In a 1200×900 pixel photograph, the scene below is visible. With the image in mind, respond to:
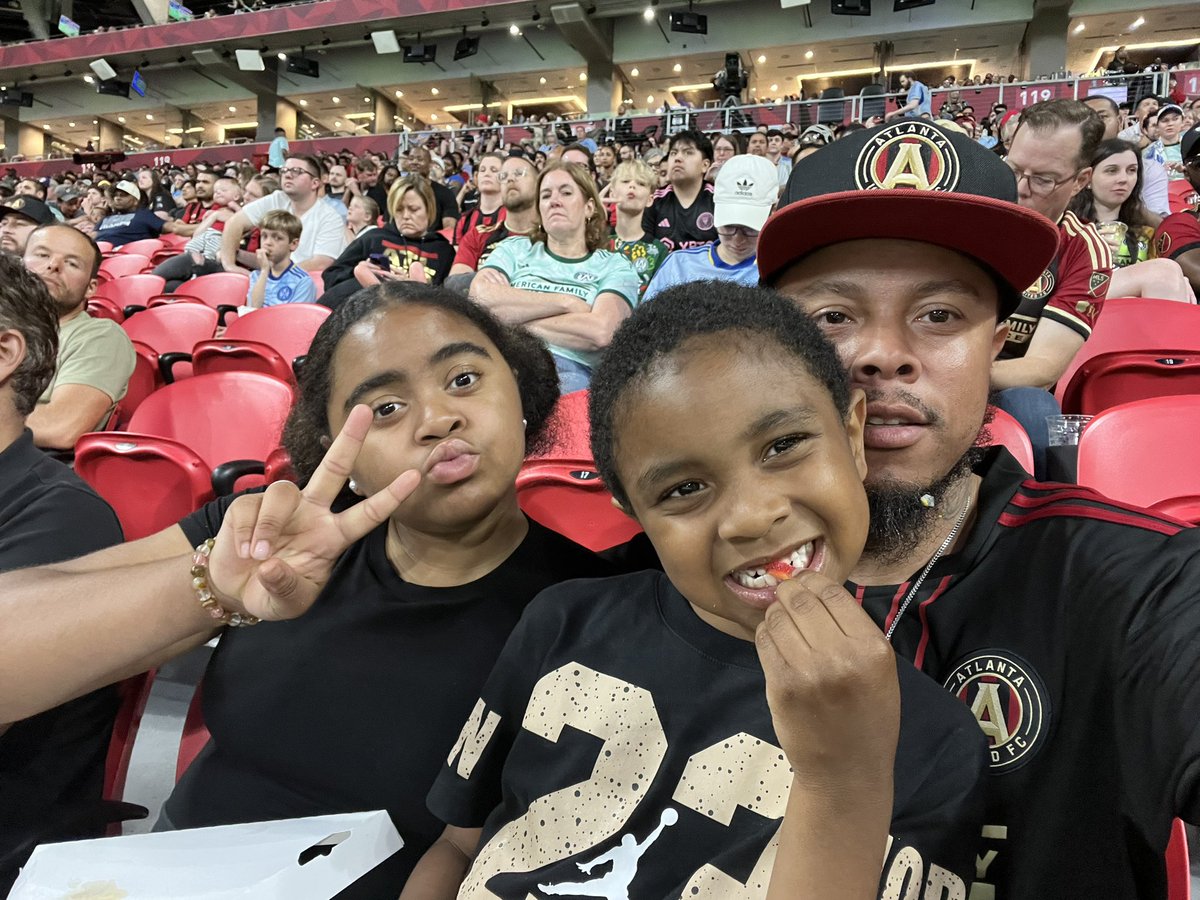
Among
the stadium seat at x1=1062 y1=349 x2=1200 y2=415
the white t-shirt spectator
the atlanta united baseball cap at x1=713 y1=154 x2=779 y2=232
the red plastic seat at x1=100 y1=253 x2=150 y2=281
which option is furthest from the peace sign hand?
the red plastic seat at x1=100 y1=253 x2=150 y2=281

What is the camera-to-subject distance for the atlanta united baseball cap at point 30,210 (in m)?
4.70

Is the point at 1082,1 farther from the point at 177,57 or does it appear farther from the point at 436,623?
the point at 177,57

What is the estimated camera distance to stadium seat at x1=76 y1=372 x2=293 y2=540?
7.33 ft

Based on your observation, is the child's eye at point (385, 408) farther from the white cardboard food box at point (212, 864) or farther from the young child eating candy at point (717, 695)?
the white cardboard food box at point (212, 864)

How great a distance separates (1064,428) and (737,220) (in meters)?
1.80

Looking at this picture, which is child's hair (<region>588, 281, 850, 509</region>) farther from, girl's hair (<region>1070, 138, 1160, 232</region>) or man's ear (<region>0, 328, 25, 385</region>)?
girl's hair (<region>1070, 138, 1160, 232</region>)

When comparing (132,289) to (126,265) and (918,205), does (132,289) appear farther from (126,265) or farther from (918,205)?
(918,205)

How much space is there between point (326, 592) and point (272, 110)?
2774 centimetres

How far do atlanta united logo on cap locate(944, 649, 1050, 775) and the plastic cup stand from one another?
59.9 inches

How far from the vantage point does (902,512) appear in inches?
37.4

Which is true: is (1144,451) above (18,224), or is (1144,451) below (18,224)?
below

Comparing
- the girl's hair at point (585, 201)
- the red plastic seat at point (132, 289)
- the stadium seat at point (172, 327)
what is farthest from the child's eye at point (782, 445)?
the red plastic seat at point (132, 289)

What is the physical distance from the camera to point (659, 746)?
2.85 ft

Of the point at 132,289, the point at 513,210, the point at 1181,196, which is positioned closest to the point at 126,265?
the point at 132,289
